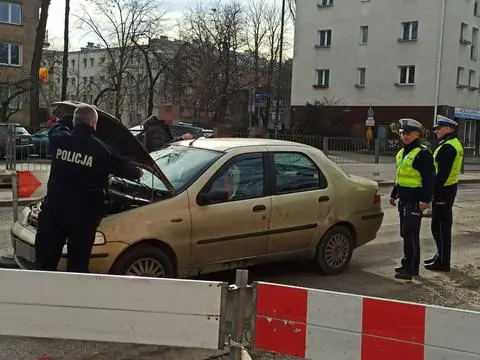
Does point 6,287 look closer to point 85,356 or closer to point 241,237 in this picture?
point 85,356

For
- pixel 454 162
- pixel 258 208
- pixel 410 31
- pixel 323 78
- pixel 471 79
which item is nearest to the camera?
pixel 258 208

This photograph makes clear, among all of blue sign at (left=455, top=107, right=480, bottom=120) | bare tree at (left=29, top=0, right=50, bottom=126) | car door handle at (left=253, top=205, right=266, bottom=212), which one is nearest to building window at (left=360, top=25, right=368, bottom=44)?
blue sign at (left=455, top=107, right=480, bottom=120)

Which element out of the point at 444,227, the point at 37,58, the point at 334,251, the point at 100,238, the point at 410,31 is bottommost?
the point at 334,251

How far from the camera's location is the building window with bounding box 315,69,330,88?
44.5 m

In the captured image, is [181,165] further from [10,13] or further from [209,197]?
[10,13]

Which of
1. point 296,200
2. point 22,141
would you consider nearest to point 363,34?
point 22,141

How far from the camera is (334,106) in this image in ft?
Result: 142

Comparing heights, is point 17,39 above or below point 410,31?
below

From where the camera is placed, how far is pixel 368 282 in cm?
668

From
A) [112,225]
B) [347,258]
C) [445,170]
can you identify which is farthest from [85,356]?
[445,170]

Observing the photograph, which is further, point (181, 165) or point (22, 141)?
point (22, 141)

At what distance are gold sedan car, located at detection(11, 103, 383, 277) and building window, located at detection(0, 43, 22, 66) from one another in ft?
141

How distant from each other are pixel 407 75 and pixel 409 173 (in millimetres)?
35245

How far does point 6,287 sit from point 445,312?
2222mm
